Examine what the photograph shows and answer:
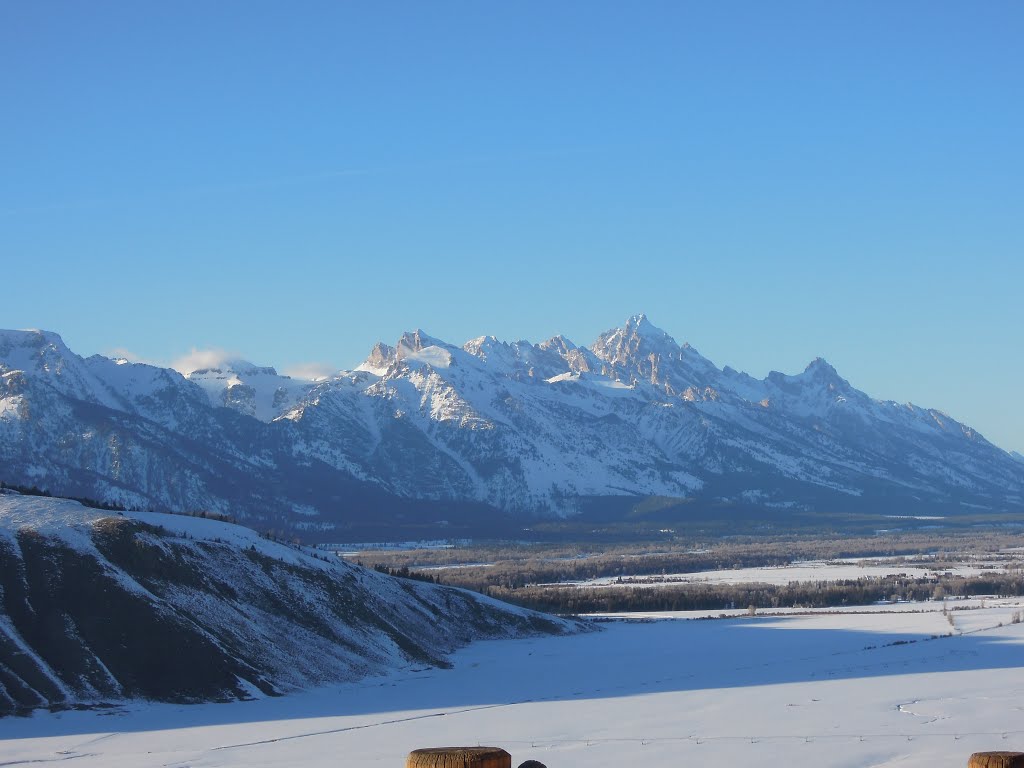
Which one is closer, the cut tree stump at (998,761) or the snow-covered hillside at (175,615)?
the cut tree stump at (998,761)

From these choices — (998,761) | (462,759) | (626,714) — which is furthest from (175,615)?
(998,761)

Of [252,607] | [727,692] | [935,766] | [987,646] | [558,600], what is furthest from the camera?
[558,600]

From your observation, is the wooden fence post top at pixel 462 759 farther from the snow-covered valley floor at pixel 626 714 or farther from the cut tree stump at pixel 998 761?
the snow-covered valley floor at pixel 626 714

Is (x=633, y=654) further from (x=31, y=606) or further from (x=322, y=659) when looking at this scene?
(x=31, y=606)

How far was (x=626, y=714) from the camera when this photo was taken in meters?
80.9

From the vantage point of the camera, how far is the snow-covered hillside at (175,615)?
88688 millimetres

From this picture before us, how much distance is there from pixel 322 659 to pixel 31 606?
22.4 metres

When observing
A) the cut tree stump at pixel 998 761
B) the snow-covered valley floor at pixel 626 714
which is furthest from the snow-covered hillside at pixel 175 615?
the cut tree stump at pixel 998 761

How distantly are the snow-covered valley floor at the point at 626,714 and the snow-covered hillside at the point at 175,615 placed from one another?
3526 millimetres

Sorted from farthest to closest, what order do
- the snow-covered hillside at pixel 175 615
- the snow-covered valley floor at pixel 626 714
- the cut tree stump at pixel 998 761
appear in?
1. the snow-covered hillside at pixel 175 615
2. the snow-covered valley floor at pixel 626 714
3. the cut tree stump at pixel 998 761

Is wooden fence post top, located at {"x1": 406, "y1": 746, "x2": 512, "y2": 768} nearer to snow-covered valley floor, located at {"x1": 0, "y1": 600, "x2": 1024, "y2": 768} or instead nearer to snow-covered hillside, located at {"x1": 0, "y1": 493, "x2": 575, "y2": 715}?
snow-covered valley floor, located at {"x1": 0, "y1": 600, "x2": 1024, "y2": 768}

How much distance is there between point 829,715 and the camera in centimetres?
7769

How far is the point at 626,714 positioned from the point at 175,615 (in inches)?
1405

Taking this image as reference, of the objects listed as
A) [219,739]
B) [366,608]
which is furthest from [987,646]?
[219,739]
